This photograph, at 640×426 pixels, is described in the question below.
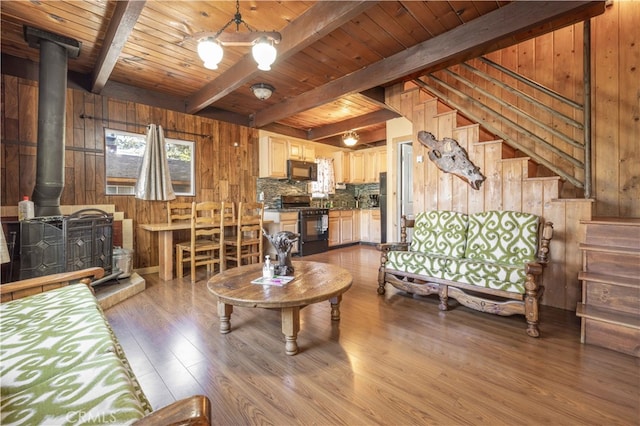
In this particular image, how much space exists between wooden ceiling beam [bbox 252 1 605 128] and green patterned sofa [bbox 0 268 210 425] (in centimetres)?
317

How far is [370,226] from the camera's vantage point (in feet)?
21.7

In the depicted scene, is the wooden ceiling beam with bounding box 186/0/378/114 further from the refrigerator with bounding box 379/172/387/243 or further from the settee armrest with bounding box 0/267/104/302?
the refrigerator with bounding box 379/172/387/243

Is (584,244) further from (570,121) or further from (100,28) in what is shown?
(100,28)

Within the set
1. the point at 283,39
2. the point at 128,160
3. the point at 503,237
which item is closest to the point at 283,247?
the point at 283,39

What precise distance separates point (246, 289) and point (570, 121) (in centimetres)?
324

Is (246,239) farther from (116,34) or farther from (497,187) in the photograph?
(497,187)

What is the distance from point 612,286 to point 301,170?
4.83 m

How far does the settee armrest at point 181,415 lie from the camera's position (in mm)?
653

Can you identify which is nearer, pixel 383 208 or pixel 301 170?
pixel 301 170

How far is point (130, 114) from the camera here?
3.99 meters

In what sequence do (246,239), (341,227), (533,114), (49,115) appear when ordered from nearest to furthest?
1. (49,115)
2. (533,114)
3. (246,239)
4. (341,227)

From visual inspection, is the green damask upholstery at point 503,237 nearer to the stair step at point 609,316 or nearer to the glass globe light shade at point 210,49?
the stair step at point 609,316

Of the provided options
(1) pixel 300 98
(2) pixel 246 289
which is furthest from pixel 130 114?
(2) pixel 246 289

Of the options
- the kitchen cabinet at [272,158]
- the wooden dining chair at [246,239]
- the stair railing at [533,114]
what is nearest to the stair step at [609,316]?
the stair railing at [533,114]
